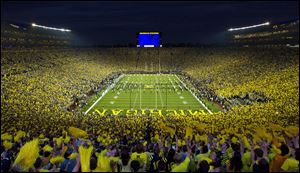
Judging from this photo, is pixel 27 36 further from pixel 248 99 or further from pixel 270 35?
pixel 248 99

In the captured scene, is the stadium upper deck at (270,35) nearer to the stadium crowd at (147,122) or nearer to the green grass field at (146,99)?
the stadium crowd at (147,122)

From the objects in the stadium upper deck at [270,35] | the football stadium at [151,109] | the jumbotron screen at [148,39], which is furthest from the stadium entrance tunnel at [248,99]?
the stadium upper deck at [270,35]

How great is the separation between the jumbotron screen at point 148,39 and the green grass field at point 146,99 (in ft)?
31.0

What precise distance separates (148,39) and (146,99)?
19.3m

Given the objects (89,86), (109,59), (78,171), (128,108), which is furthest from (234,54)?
(78,171)

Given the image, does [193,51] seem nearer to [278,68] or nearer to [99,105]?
[278,68]

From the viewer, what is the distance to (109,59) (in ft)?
265

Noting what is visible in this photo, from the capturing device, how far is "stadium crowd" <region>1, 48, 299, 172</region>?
19.1 feet

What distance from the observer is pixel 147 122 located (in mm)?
19656

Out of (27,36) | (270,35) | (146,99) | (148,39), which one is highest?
(27,36)

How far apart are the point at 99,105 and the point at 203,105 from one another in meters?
8.77

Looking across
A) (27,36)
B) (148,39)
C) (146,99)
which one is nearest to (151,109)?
(146,99)

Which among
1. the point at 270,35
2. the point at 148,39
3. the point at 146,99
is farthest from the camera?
the point at 270,35

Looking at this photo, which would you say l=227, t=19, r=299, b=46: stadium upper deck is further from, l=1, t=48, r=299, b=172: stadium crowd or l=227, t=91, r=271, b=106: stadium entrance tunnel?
l=227, t=91, r=271, b=106: stadium entrance tunnel
